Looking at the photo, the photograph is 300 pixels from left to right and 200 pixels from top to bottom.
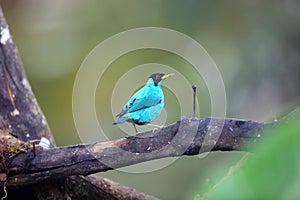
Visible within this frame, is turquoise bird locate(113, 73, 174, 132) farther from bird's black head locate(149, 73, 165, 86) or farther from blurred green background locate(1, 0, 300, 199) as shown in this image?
blurred green background locate(1, 0, 300, 199)

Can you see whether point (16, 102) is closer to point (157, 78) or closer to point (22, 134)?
point (22, 134)

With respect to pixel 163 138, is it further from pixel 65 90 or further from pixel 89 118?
pixel 65 90

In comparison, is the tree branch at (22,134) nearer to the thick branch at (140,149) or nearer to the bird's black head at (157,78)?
the thick branch at (140,149)


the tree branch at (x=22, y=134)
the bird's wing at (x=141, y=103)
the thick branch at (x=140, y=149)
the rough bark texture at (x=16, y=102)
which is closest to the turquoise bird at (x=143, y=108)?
the bird's wing at (x=141, y=103)

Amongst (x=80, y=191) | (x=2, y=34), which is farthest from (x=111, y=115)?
(x=80, y=191)

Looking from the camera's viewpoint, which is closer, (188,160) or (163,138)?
(163,138)

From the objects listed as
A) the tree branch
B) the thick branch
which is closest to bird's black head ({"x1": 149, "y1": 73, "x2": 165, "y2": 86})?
the thick branch
